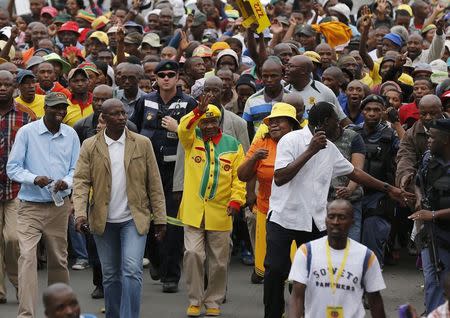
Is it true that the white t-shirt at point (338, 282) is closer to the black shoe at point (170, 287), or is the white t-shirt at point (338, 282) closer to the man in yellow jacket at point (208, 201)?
the man in yellow jacket at point (208, 201)

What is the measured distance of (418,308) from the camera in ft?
43.4

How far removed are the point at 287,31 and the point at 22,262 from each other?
8.32 m

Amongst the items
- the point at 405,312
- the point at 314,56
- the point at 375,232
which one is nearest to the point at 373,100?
the point at 375,232

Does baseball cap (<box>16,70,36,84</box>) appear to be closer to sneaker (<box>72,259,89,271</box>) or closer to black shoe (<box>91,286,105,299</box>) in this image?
sneaker (<box>72,259,89,271</box>)

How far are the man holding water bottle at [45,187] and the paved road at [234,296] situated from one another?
823 millimetres

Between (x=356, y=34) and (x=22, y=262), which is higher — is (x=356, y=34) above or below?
above

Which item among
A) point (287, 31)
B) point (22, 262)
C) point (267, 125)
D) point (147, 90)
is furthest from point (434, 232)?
point (287, 31)

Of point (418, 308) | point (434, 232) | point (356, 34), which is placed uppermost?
point (356, 34)

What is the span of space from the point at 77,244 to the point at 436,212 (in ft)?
17.7

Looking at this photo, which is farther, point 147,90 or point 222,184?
point 147,90

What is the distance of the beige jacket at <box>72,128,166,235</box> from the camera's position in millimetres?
11914

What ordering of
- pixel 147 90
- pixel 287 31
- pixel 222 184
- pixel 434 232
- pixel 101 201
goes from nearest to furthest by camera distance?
1. pixel 434 232
2. pixel 101 201
3. pixel 222 184
4. pixel 147 90
5. pixel 287 31

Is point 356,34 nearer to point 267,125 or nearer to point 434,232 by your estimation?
point 267,125

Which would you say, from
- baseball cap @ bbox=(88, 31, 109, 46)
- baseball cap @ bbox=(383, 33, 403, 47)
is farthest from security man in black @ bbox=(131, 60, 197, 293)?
baseball cap @ bbox=(88, 31, 109, 46)
